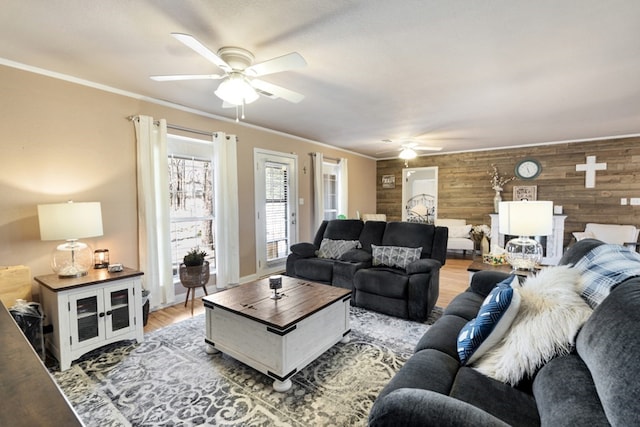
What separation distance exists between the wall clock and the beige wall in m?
6.22

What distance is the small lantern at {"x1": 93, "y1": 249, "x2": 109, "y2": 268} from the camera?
2733mm

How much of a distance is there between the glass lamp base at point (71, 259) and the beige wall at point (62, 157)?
11cm

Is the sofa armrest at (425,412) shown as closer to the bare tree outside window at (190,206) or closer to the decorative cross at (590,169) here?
the bare tree outside window at (190,206)

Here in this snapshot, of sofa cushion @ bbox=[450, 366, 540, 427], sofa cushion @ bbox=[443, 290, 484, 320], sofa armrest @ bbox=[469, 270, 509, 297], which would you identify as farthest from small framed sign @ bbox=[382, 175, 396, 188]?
sofa cushion @ bbox=[450, 366, 540, 427]

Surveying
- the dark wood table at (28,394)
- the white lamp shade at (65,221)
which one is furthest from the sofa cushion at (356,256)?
the dark wood table at (28,394)

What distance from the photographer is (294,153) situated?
5094 mm

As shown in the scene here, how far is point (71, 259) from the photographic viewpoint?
2.60m

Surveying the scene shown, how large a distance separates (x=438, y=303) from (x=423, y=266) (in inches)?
33.6

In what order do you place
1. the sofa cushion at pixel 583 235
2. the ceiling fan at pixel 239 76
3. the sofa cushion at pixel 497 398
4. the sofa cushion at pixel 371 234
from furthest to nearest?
the sofa cushion at pixel 583 235 → the sofa cushion at pixel 371 234 → the ceiling fan at pixel 239 76 → the sofa cushion at pixel 497 398

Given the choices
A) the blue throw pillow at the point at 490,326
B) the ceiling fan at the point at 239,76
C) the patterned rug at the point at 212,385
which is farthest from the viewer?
the ceiling fan at the point at 239,76

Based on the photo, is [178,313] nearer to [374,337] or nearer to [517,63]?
[374,337]

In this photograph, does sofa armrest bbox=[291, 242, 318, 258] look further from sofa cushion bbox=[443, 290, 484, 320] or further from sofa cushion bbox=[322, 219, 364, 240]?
sofa cushion bbox=[443, 290, 484, 320]

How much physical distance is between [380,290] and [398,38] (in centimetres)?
230

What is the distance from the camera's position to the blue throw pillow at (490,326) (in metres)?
1.35
